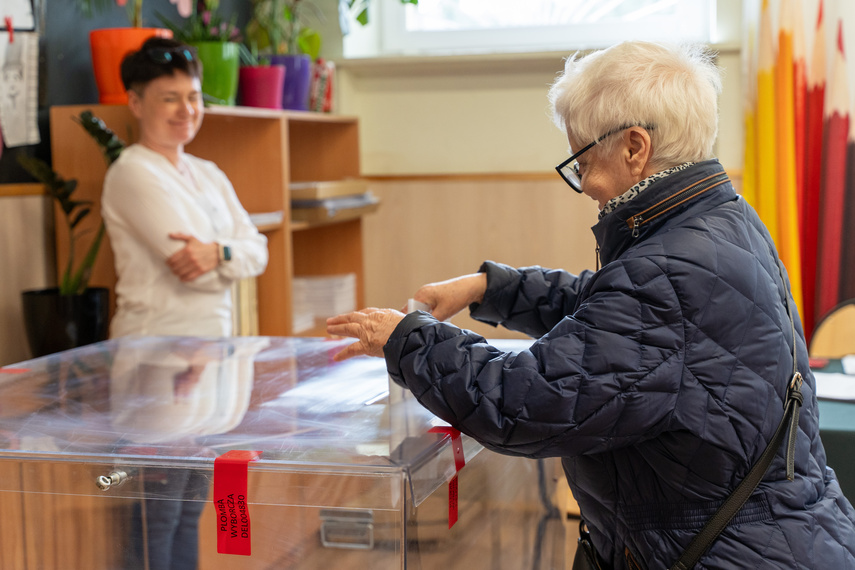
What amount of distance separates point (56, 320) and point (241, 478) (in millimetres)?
1194

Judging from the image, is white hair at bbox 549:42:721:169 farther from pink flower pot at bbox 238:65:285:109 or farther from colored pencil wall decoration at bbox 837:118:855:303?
colored pencil wall decoration at bbox 837:118:855:303

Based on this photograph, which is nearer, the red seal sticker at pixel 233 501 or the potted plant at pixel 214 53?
the red seal sticker at pixel 233 501

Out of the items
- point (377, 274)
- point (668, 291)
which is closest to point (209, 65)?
point (377, 274)

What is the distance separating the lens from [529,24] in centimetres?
356

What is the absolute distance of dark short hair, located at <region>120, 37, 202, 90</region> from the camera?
6.75ft

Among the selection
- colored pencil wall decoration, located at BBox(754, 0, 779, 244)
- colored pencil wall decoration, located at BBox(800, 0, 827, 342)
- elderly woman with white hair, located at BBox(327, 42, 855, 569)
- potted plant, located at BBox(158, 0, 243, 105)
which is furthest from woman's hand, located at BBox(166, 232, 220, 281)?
colored pencil wall decoration, located at BBox(800, 0, 827, 342)

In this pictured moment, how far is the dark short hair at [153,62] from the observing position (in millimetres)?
2059

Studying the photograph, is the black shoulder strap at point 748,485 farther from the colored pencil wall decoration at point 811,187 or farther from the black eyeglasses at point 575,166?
the colored pencil wall decoration at point 811,187

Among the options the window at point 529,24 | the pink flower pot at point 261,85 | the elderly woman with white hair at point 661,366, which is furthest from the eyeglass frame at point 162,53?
the window at point 529,24

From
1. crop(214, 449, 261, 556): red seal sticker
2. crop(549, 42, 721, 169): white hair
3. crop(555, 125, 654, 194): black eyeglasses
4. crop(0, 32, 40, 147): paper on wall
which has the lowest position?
crop(214, 449, 261, 556): red seal sticker

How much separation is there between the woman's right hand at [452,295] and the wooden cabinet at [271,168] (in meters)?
1.19

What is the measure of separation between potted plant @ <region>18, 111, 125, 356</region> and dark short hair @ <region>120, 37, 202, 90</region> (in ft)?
0.45

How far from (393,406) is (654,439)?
32 cm

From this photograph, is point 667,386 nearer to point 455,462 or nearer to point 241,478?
point 455,462
